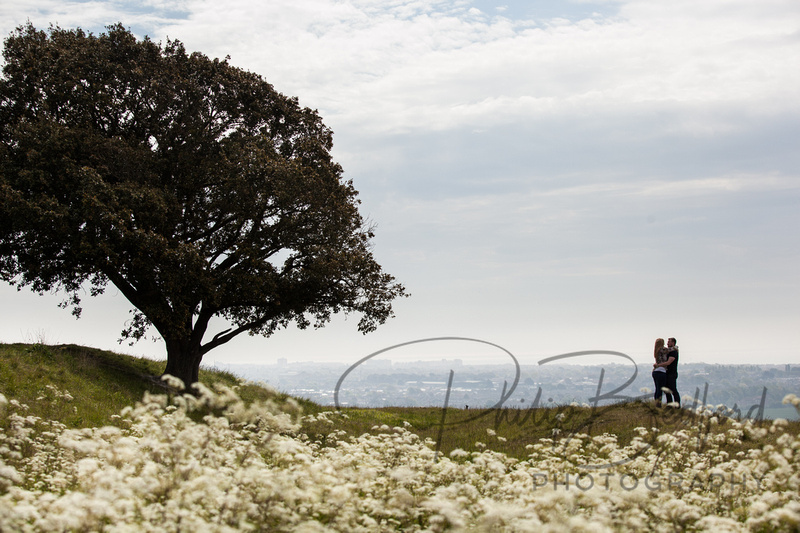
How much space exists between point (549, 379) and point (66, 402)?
15106 centimetres

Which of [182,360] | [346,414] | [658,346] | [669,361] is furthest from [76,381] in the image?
[669,361]

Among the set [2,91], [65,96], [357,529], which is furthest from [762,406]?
[2,91]

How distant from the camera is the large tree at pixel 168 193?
24.1 meters

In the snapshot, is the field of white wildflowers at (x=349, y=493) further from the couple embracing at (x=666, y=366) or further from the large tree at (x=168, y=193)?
the large tree at (x=168, y=193)

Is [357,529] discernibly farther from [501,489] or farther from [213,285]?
[213,285]

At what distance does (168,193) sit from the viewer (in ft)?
82.9

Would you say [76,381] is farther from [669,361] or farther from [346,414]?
[669,361]

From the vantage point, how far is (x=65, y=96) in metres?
25.7

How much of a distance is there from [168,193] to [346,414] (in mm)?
11803

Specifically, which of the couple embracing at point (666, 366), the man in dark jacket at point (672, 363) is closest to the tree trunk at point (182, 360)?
the couple embracing at point (666, 366)

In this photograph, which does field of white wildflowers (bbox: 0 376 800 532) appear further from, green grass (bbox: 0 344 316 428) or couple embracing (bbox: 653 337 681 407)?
couple embracing (bbox: 653 337 681 407)

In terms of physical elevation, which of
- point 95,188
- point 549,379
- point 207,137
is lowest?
point 549,379

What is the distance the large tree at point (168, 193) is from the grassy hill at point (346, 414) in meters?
2.29

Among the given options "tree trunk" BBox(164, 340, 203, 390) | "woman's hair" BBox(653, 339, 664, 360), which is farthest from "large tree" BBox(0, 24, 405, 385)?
"woman's hair" BBox(653, 339, 664, 360)
